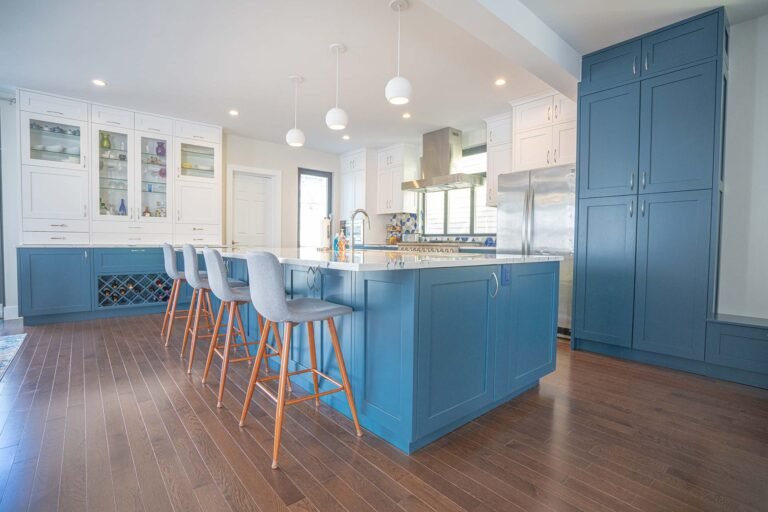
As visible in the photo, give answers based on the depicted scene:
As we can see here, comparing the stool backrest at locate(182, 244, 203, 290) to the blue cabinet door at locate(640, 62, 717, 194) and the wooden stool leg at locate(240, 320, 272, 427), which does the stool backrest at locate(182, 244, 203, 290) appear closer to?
the wooden stool leg at locate(240, 320, 272, 427)

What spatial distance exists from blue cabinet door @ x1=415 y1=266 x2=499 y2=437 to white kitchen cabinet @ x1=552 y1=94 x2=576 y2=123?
9.53ft

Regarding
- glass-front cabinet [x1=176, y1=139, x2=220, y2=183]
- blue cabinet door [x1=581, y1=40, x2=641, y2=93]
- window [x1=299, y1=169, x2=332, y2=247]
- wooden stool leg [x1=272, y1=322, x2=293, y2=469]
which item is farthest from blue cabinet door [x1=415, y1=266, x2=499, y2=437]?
window [x1=299, y1=169, x2=332, y2=247]

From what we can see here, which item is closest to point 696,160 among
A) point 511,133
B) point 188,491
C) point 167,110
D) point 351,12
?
point 511,133

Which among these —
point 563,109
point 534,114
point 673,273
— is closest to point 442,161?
point 534,114

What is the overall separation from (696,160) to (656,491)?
2.49m

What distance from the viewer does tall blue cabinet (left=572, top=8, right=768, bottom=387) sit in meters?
2.74

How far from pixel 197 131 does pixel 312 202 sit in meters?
2.35

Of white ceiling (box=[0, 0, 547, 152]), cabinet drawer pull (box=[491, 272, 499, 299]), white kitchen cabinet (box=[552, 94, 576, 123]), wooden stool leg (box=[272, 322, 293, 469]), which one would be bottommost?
wooden stool leg (box=[272, 322, 293, 469])

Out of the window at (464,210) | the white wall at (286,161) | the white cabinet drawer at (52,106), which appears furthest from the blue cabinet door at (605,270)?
the white cabinet drawer at (52,106)

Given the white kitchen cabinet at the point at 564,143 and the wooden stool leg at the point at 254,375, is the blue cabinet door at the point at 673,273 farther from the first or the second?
the wooden stool leg at the point at 254,375

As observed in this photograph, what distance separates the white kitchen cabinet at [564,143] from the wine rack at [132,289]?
5.23 m

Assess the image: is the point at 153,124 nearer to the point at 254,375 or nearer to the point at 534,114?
the point at 254,375

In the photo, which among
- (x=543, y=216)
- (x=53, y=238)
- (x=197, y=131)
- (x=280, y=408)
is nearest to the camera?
(x=280, y=408)

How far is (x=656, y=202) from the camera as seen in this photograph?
118 inches
